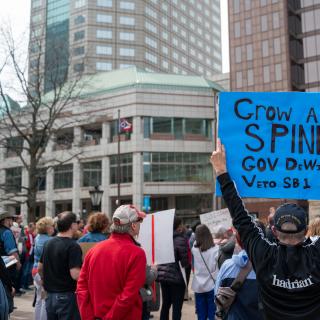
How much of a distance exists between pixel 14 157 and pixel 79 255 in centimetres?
6150

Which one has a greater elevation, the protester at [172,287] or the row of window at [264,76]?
the row of window at [264,76]

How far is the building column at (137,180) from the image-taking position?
55906 millimetres

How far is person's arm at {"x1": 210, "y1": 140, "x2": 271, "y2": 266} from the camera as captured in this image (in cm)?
270

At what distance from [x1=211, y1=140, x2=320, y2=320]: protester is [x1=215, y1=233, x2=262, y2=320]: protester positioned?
1.42 meters

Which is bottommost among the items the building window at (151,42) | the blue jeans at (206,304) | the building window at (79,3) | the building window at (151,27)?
the blue jeans at (206,304)

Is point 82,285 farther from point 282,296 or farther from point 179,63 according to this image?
point 179,63

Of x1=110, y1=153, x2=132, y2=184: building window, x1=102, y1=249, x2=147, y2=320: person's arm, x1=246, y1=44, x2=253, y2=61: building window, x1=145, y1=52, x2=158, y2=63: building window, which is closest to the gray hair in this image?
x1=102, y1=249, x2=147, y2=320: person's arm

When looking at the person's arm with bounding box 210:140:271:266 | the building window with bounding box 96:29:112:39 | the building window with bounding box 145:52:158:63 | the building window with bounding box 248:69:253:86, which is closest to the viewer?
the person's arm with bounding box 210:140:271:266

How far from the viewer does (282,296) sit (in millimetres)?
2551

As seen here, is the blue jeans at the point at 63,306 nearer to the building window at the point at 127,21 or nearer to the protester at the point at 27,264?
the protester at the point at 27,264

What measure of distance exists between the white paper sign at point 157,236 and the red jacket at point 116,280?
220 cm

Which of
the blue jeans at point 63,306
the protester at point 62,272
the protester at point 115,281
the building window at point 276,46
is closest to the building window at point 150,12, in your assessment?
Result: the building window at point 276,46

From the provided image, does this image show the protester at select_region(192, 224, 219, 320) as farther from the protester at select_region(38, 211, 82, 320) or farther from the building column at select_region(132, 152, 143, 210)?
the building column at select_region(132, 152, 143, 210)

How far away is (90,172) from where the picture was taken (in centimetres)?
6056
